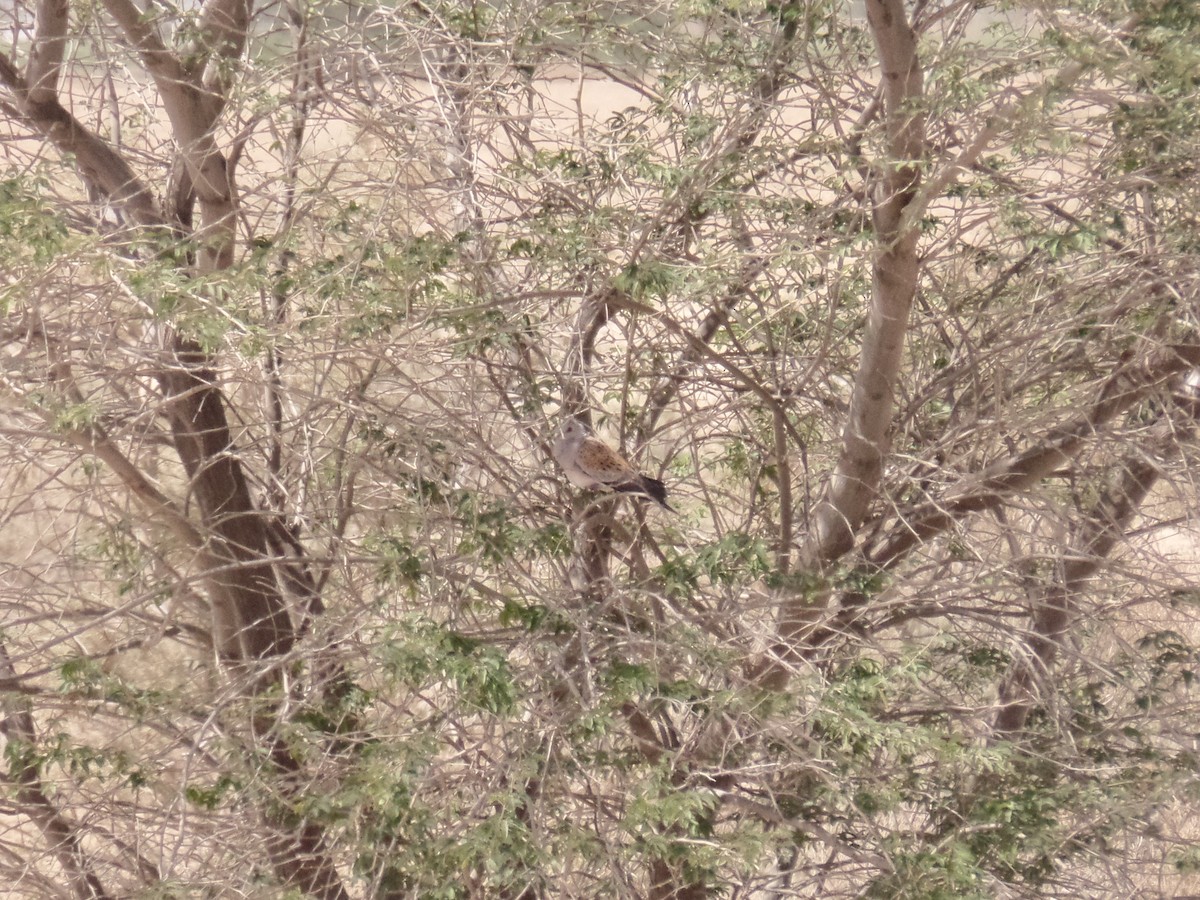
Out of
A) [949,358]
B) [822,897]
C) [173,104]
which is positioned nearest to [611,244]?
[949,358]

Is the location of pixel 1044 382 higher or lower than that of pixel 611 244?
lower

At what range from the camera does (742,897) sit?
458cm

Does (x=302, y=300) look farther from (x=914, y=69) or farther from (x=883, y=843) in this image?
(x=883, y=843)

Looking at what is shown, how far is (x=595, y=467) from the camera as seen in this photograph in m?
3.95

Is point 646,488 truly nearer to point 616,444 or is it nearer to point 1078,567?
Answer: point 616,444

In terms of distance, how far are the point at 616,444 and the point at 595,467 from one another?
128 centimetres

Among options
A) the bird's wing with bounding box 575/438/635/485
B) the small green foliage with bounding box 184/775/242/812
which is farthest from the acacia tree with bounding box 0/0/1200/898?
the bird's wing with bounding box 575/438/635/485

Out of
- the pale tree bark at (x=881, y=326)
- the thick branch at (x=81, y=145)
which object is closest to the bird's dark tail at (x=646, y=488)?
the pale tree bark at (x=881, y=326)

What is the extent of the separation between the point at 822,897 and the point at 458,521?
6.42 feet

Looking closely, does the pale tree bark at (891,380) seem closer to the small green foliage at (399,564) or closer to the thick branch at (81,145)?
the small green foliage at (399,564)

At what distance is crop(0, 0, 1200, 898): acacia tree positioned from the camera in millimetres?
3512

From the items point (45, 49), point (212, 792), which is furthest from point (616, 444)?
point (45, 49)

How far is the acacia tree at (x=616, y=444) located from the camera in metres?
→ 3.51

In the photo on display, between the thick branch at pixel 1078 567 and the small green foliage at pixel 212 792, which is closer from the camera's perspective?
the small green foliage at pixel 212 792
